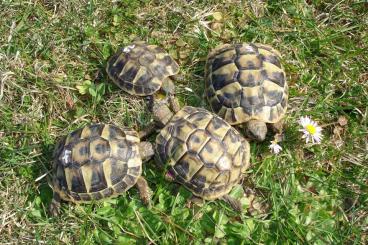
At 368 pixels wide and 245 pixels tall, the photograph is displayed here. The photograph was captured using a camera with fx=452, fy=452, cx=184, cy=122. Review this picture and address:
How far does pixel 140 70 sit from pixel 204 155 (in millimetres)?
1185

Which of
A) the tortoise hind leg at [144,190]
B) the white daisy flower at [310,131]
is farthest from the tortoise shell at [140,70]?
the white daisy flower at [310,131]

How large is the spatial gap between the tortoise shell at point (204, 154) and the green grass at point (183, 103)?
0.22 metres

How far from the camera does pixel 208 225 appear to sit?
159 inches

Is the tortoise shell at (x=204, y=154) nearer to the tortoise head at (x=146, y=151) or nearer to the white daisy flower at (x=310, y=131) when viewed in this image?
the tortoise head at (x=146, y=151)

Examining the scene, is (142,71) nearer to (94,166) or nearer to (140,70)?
(140,70)

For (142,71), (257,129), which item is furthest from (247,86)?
(142,71)

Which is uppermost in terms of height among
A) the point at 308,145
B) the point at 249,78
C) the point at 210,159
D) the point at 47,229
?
the point at 249,78

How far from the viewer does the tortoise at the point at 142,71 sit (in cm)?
452

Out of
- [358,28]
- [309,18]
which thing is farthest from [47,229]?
[358,28]

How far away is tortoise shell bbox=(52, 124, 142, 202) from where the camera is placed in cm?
396

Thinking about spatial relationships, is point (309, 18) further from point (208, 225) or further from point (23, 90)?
point (23, 90)

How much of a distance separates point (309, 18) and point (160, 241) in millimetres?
2922

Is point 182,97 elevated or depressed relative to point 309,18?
depressed

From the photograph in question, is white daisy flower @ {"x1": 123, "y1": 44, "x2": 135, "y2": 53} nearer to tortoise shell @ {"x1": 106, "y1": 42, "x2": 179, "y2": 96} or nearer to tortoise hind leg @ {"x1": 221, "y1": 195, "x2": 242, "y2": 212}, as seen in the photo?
tortoise shell @ {"x1": 106, "y1": 42, "x2": 179, "y2": 96}
